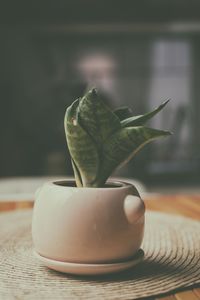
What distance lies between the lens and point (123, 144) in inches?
18.7

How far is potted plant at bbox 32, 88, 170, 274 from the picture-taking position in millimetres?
470

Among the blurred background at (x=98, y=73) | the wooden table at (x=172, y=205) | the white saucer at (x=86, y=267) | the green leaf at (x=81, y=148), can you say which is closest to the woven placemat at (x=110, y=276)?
the white saucer at (x=86, y=267)

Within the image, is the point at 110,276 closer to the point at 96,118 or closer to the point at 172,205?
the point at 96,118

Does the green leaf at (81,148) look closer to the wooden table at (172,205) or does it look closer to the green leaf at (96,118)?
the green leaf at (96,118)

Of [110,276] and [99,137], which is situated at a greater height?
[99,137]

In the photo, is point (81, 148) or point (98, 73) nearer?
point (81, 148)

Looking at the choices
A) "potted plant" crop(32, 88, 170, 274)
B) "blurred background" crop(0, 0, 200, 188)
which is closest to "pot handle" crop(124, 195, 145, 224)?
"potted plant" crop(32, 88, 170, 274)

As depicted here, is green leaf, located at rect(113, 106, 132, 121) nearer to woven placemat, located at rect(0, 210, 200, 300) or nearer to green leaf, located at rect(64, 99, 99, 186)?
green leaf, located at rect(64, 99, 99, 186)

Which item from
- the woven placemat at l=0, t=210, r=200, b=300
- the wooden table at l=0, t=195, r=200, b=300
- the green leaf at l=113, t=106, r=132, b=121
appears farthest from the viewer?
the wooden table at l=0, t=195, r=200, b=300

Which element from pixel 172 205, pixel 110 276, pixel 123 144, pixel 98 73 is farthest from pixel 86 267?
pixel 98 73

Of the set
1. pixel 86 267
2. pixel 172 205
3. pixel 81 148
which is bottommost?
pixel 172 205

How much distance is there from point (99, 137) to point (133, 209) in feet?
0.28

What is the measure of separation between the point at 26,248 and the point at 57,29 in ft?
13.8

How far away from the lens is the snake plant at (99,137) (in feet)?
1.54
